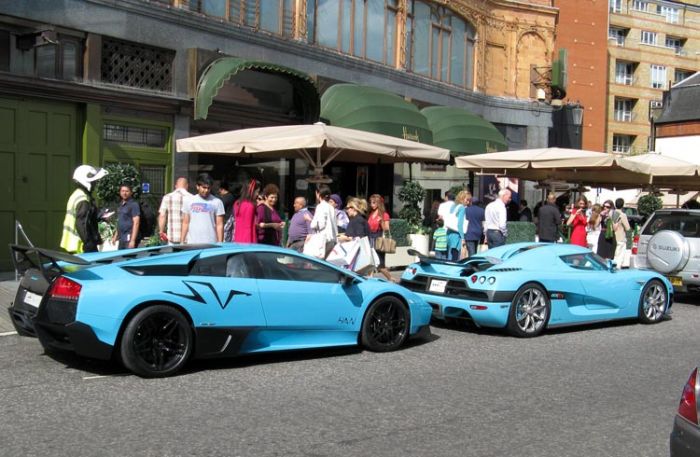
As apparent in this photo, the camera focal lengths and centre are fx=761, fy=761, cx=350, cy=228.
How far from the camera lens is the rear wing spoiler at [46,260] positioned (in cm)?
665

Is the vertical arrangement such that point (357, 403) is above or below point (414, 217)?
below

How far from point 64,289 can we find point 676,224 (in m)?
10.7

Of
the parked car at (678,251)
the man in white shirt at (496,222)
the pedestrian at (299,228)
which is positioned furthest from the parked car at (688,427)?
the man in white shirt at (496,222)

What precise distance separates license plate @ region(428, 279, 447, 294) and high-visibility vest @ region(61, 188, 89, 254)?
4537 millimetres

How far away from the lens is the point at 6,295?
35.8 feet

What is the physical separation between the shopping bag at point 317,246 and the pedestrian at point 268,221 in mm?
526

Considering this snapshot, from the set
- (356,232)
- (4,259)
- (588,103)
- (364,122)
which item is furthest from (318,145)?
(588,103)

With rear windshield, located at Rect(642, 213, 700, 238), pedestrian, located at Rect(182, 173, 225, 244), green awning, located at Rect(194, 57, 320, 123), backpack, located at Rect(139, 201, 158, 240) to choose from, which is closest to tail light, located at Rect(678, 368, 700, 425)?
pedestrian, located at Rect(182, 173, 225, 244)

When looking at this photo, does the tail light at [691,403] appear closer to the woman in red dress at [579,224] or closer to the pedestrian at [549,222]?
the woman in red dress at [579,224]

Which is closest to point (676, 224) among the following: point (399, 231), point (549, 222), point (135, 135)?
point (549, 222)

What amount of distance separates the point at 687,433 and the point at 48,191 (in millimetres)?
12275

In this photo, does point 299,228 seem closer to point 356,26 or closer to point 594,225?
point 594,225

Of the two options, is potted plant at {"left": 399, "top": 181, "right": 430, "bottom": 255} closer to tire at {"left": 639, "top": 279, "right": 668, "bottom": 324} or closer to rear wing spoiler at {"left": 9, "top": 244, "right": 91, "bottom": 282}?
tire at {"left": 639, "top": 279, "right": 668, "bottom": 324}

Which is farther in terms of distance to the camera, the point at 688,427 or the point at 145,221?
the point at 145,221
